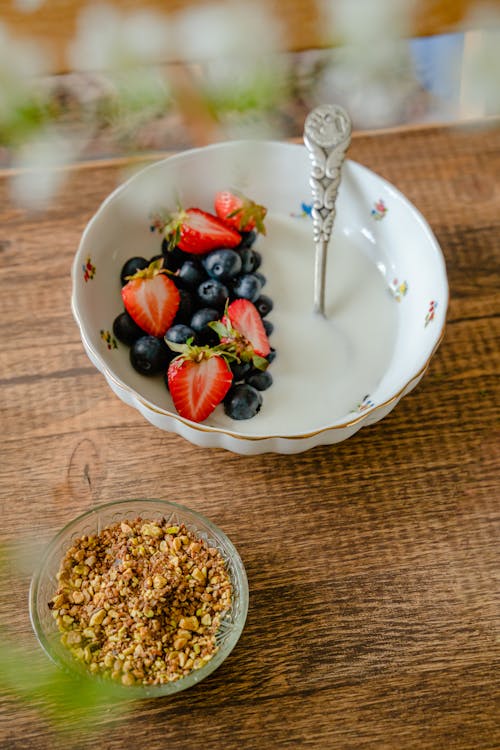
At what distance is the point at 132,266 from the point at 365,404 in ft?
1.16

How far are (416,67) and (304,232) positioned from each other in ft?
2.35

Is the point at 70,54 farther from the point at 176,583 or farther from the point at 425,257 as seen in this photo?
the point at 176,583

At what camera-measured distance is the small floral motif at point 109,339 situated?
43.3 inches

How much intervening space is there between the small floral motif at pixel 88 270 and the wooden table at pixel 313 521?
9 cm

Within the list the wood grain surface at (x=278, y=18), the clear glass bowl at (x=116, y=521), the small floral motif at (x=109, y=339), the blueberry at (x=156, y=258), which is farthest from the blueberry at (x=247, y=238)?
the wood grain surface at (x=278, y=18)

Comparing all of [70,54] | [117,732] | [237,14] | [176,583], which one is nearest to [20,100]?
[70,54]

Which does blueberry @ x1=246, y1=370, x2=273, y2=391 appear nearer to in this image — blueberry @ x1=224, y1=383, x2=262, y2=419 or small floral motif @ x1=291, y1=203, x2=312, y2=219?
blueberry @ x1=224, y1=383, x2=262, y2=419

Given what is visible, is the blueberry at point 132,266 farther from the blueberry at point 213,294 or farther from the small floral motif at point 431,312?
the small floral motif at point 431,312

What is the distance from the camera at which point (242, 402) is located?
105cm

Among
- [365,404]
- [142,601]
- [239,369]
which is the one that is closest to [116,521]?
[142,601]

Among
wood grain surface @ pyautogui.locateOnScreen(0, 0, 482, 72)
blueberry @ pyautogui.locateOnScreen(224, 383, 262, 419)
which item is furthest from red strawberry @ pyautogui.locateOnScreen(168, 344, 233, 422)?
wood grain surface @ pyautogui.locateOnScreen(0, 0, 482, 72)

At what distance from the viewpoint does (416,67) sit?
5.78 feet

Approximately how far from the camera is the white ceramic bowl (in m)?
1.05

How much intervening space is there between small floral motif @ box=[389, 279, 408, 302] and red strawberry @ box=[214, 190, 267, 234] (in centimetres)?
19
